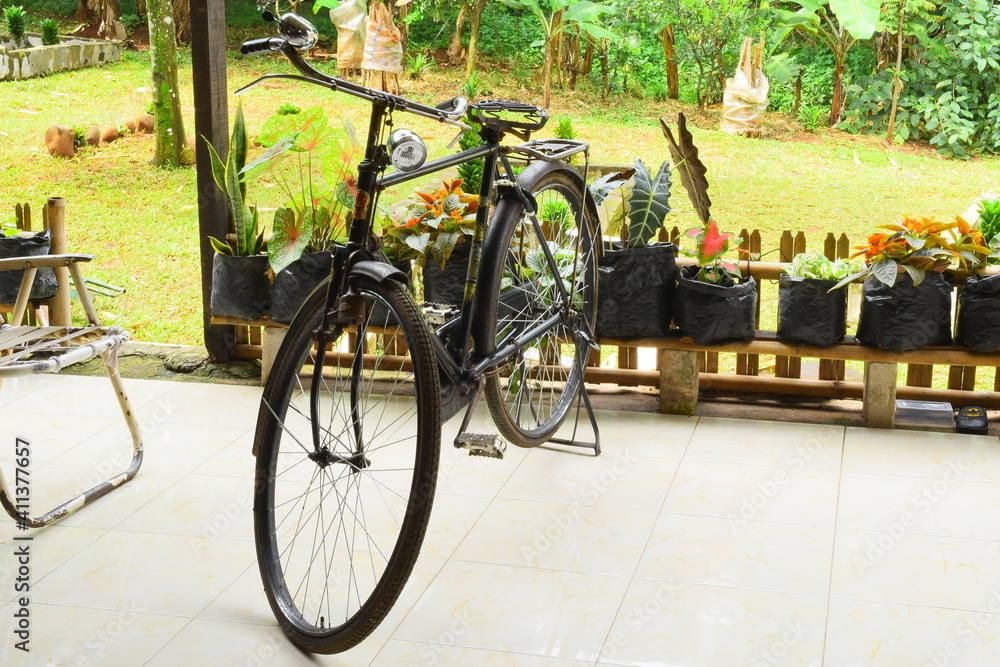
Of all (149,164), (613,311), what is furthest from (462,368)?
(149,164)

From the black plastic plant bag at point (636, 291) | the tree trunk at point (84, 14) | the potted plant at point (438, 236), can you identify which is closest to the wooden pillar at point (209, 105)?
the potted plant at point (438, 236)

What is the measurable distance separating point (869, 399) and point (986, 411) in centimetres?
41

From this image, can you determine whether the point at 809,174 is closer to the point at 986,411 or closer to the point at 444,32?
the point at 444,32

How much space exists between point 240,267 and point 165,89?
12.9ft

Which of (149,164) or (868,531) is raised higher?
(149,164)

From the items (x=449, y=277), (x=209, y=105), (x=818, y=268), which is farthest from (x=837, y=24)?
(x=209, y=105)

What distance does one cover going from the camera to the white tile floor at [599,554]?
7.34ft

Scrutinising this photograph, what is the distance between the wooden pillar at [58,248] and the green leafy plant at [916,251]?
2.74 metres

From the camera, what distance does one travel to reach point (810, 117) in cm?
727

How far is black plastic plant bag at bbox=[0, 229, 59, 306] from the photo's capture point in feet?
12.5

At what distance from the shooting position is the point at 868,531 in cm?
272

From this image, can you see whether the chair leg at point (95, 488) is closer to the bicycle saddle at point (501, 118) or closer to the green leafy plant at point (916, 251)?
the bicycle saddle at point (501, 118)

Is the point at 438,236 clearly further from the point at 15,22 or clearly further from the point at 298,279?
the point at 15,22

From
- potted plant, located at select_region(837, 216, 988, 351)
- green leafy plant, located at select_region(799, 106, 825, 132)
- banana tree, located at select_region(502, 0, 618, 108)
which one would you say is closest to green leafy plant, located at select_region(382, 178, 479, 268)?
potted plant, located at select_region(837, 216, 988, 351)
